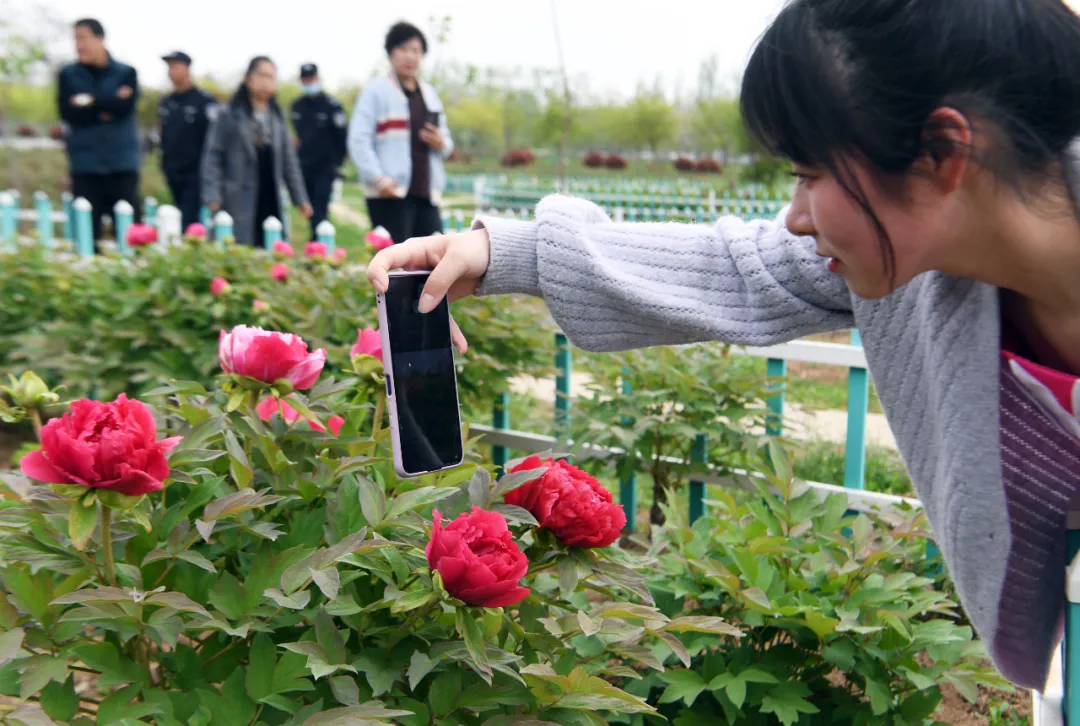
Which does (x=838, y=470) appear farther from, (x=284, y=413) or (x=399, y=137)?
(x=399, y=137)

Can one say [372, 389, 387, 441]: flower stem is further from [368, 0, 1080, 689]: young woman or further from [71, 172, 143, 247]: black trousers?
[71, 172, 143, 247]: black trousers

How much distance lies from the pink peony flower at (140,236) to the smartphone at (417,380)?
3080 mm

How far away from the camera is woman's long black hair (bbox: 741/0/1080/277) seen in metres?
0.99

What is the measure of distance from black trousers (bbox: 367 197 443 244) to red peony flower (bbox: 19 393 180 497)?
Result: 451 centimetres

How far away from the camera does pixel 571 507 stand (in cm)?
122

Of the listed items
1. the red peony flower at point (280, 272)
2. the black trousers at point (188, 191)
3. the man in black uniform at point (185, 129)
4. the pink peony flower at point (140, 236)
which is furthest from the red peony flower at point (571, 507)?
the black trousers at point (188, 191)

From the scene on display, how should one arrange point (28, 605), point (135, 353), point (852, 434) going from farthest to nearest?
1. point (135, 353)
2. point (852, 434)
3. point (28, 605)

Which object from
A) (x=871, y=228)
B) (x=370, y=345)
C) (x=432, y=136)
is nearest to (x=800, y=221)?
(x=871, y=228)

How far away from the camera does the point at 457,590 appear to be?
108 cm

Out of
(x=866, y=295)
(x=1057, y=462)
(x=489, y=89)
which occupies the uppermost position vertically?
(x=489, y=89)

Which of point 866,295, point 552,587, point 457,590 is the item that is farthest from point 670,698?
point 866,295

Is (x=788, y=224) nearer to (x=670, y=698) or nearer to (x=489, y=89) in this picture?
(x=670, y=698)

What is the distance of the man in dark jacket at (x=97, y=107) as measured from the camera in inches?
275

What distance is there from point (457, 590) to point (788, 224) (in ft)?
1.81
